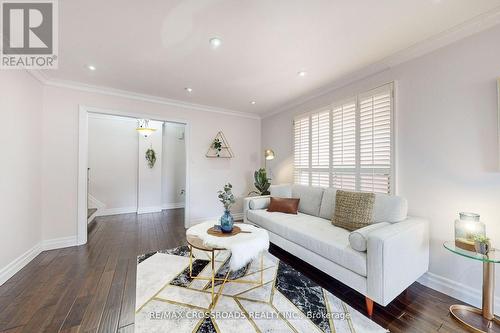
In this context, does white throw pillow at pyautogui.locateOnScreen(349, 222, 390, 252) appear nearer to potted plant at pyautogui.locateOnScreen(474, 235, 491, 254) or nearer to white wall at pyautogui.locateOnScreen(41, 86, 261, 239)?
potted plant at pyautogui.locateOnScreen(474, 235, 491, 254)

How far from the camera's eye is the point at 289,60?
Answer: 253cm

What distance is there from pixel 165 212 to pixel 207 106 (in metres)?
3.28

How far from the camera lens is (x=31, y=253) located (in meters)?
2.73

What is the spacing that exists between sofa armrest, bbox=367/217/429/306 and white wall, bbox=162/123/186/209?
533 centimetres

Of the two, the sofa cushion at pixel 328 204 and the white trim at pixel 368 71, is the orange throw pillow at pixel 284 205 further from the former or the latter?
the white trim at pixel 368 71

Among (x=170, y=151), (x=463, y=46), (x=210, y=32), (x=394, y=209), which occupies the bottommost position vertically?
(x=394, y=209)

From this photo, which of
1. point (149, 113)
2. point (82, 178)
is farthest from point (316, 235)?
point (82, 178)

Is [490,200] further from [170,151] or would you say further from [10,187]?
[170,151]

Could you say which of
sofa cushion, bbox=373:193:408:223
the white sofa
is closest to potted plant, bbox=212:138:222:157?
the white sofa

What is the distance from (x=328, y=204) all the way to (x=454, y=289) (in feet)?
4.76

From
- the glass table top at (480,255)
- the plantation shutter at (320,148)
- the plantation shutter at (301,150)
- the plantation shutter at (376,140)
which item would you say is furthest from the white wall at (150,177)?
the glass table top at (480,255)

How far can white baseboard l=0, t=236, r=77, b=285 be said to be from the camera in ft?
7.27

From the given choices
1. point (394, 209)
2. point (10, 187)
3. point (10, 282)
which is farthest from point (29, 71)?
point (394, 209)

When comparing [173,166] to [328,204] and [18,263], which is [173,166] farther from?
[328,204]
